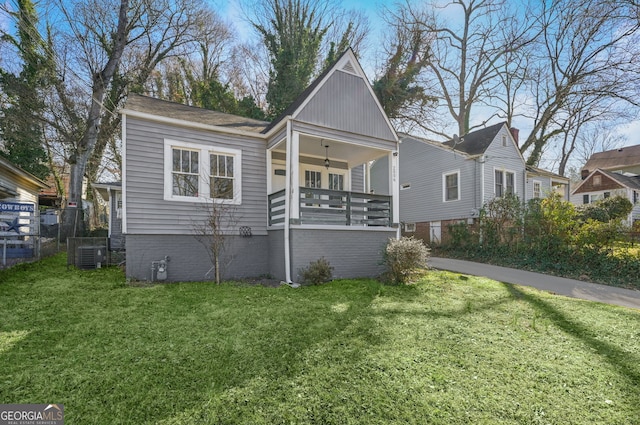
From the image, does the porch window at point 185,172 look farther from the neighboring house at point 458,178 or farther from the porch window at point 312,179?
the neighboring house at point 458,178

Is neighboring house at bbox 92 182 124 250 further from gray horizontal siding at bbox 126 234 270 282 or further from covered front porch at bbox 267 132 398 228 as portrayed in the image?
covered front porch at bbox 267 132 398 228

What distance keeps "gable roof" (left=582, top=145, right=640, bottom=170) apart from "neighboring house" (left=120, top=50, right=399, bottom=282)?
4117 centimetres

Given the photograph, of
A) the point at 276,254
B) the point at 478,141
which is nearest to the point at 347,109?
the point at 276,254

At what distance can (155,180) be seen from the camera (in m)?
7.31

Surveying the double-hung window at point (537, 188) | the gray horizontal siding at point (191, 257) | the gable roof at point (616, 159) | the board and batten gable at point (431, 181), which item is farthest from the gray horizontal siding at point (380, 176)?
the gable roof at point (616, 159)

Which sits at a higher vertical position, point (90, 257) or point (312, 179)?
point (312, 179)

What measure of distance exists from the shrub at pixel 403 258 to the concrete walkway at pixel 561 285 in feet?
9.65

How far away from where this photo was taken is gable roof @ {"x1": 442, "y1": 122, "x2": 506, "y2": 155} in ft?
49.5

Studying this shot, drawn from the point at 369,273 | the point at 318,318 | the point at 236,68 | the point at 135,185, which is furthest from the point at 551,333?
the point at 236,68

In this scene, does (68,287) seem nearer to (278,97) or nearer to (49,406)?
(49,406)

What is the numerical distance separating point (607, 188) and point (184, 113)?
33.1m

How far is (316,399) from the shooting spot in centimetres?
255

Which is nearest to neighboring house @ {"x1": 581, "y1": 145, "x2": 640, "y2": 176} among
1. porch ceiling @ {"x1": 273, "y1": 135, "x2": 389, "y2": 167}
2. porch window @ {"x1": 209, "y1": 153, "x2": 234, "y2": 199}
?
porch ceiling @ {"x1": 273, "y1": 135, "x2": 389, "y2": 167}

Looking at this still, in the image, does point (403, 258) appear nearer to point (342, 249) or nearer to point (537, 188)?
point (342, 249)
